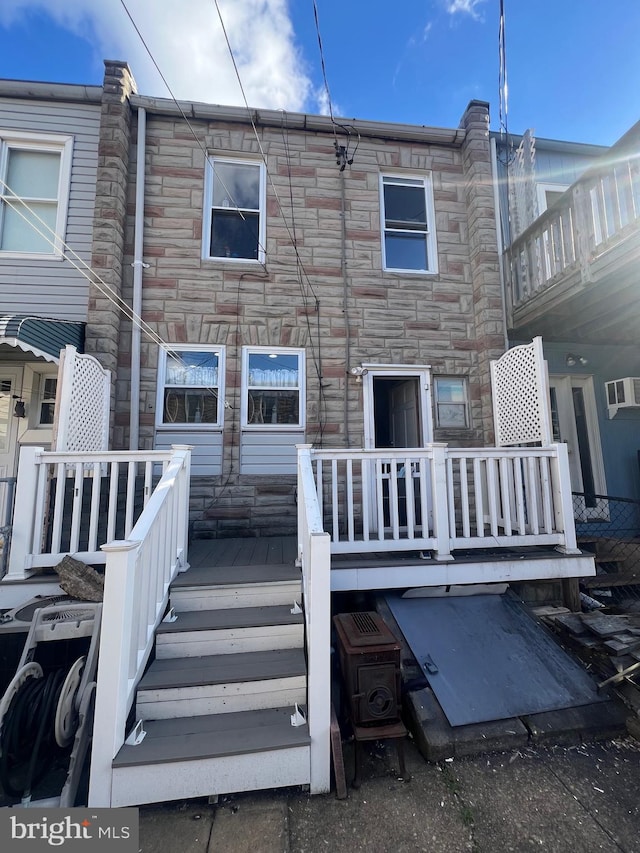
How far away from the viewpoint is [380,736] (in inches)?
85.0

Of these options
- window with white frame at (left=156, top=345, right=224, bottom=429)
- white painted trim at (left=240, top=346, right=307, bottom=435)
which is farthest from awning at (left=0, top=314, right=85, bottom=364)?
white painted trim at (left=240, top=346, right=307, bottom=435)

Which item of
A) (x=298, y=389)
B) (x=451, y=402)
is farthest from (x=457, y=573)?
(x=298, y=389)

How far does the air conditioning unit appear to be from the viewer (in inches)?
208

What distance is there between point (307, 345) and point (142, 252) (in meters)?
2.42

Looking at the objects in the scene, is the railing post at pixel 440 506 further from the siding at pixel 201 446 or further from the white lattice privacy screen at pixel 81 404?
the white lattice privacy screen at pixel 81 404

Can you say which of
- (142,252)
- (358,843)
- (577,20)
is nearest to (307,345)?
(142,252)

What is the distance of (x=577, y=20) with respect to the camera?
4.96 m

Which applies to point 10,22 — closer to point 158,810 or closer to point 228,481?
point 228,481

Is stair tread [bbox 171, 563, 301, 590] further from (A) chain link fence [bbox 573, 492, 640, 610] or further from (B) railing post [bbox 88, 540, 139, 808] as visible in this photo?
(A) chain link fence [bbox 573, 492, 640, 610]

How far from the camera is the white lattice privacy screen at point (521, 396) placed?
3.99 m

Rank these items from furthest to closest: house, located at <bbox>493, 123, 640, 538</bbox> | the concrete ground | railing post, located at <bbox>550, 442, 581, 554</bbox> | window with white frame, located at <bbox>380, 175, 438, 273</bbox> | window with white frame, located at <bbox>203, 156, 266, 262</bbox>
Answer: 1. window with white frame, located at <bbox>380, 175, 438, 273</bbox>
2. window with white frame, located at <bbox>203, 156, 266, 262</bbox>
3. house, located at <bbox>493, 123, 640, 538</bbox>
4. railing post, located at <bbox>550, 442, 581, 554</bbox>
5. the concrete ground

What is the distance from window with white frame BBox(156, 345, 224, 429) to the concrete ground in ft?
11.7

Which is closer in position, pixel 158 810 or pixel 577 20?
→ pixel 158 810

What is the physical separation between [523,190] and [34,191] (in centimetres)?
671
